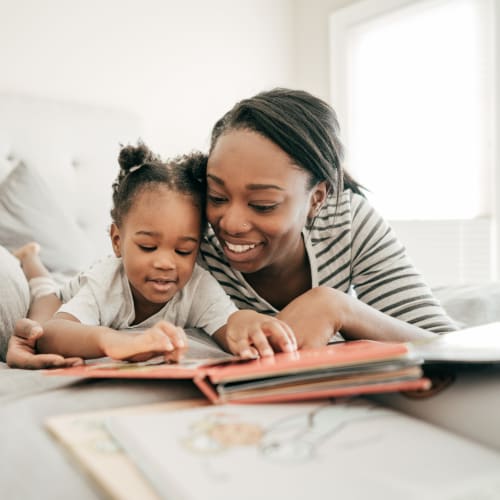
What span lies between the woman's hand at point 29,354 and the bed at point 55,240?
4 cm

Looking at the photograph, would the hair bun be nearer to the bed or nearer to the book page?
the bed

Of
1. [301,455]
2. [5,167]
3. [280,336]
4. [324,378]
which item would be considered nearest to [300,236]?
[280,336]

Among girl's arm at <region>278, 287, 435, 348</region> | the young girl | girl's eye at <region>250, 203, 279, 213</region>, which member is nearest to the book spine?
girl's arm at <region>278, 287, 435, 348</region>

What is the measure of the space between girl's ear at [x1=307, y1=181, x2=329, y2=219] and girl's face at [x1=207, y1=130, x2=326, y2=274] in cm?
5

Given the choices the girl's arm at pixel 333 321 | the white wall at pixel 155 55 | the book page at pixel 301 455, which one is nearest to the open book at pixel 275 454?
the book page at pixel 301 455

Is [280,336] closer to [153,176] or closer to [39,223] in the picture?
[153,176]

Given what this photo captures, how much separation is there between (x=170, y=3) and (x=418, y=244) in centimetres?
167

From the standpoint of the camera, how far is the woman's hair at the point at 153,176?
116 centimetres

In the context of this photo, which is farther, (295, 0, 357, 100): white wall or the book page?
(295, 0, 357, 100): white wall

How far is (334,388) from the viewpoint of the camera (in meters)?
0.51

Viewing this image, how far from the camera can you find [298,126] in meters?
1.09

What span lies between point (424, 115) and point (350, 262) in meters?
1.69

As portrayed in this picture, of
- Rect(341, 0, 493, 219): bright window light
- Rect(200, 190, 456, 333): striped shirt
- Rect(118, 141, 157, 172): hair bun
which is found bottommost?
Rect(200, 190, 456, 333): striped shirt

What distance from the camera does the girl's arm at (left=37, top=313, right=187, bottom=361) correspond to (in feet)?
2.30
